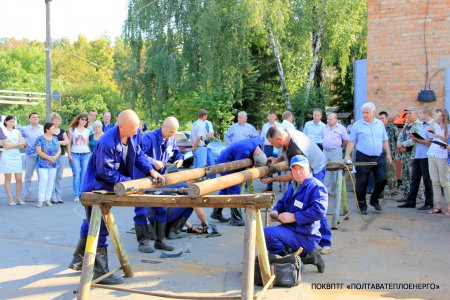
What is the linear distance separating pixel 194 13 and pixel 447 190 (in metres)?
16.6

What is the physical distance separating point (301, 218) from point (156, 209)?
2.32 metres

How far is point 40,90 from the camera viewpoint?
4916 centimetres

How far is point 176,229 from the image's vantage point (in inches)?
307

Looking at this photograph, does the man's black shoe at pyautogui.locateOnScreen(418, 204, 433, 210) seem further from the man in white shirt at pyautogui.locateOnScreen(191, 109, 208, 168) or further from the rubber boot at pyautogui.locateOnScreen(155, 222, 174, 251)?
the rubber boot at pyautogui.locateOnScreen(155, 222, 174, 251)

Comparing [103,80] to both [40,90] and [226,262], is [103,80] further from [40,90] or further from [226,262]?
[226,262]

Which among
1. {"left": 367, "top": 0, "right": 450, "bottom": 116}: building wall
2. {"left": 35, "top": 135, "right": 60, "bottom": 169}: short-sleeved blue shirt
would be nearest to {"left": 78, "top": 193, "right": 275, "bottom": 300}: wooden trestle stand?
{"left": 35, "top": 135, "right": 60, "bottom": 169}: short-sleeved blue shirt

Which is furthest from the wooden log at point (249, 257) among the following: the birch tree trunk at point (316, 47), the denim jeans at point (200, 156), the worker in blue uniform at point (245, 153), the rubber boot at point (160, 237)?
the birch tree trunk at point (316, 47)

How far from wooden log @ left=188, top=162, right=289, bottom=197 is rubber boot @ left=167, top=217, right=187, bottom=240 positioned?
155 cm

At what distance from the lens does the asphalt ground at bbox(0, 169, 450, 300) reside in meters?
5.34

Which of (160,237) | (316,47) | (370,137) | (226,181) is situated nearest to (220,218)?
(160,237)

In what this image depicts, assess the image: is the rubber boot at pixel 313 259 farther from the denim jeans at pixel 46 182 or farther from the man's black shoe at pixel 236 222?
the denim jeans at pixel 46 182

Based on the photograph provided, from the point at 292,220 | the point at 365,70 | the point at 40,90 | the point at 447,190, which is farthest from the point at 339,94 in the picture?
the point at 40,90

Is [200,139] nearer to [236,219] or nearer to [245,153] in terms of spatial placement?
[236,219]

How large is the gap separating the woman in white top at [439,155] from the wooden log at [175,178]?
357cm
